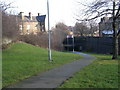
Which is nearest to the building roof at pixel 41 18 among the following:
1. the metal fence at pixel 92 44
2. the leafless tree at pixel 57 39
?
the leafless tree at pixel 57 39

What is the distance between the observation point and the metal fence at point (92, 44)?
46.3m

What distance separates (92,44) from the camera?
170ft

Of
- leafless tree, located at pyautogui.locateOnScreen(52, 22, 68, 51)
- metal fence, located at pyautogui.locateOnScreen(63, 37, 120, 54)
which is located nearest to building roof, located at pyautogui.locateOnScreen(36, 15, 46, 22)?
leafless tree, located at pyautogui.locateOnScreen(52, 22, 68, 51)

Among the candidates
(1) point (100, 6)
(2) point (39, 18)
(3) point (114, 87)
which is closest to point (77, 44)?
(2) point (39, 18)

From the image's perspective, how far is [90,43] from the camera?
173ft

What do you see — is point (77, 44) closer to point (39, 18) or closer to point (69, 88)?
point (39, 18)

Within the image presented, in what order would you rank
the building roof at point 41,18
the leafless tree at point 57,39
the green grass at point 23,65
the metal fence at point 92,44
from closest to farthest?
the green grass at point 23,65, the metal fence at point 92,44, the leafless tree at point 57,39, the building roof at point 41,18

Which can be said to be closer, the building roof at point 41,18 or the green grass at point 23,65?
the green grass at point 23,65

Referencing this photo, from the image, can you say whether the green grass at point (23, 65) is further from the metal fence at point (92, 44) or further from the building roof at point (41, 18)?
the building roof at point (41, 18)

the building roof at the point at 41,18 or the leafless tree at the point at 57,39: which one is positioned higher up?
the building roof at the point at 41,18

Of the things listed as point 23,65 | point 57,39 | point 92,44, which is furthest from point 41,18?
point 23,65

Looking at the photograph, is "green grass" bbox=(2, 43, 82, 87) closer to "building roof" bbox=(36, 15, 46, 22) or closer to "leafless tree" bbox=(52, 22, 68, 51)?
"leafless tree" bbox=(52, 22, 68, 51)

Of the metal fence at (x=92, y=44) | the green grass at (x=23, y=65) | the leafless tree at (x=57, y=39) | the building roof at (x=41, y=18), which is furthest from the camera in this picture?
the building roof at (x=41, y=18)

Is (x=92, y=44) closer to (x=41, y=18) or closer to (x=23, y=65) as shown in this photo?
(x=41, y=18)
